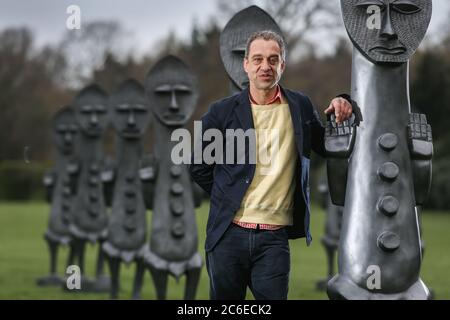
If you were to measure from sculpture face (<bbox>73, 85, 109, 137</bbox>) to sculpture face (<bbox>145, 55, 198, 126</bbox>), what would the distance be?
376 centimetres

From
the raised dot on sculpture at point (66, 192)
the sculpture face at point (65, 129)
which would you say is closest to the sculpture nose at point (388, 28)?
the raised dot on sculpture at point (66, 192)

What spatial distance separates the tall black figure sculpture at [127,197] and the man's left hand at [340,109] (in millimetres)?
6155

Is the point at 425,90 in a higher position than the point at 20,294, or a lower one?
higher

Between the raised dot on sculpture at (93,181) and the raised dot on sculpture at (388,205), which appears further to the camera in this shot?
the raised dot on sculpture at (93,181)

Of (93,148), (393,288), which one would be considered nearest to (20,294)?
(93,148)

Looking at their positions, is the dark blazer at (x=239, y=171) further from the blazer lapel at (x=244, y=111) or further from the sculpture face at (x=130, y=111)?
the sculpture face at (x=130, y=111)

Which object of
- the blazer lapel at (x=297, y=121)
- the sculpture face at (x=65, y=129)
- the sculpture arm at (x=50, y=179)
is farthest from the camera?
the sculpture arm at (x=50, y=179)

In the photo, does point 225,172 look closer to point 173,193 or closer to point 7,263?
point 173,193

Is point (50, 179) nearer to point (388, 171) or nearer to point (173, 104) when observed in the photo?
point (173, 104)

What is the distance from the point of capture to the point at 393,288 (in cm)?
537

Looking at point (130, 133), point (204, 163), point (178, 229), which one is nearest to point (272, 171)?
point (204, 163)

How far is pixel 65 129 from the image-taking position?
48.3 ft

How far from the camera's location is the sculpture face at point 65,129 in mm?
14578

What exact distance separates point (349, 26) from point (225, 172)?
1.40 metres
